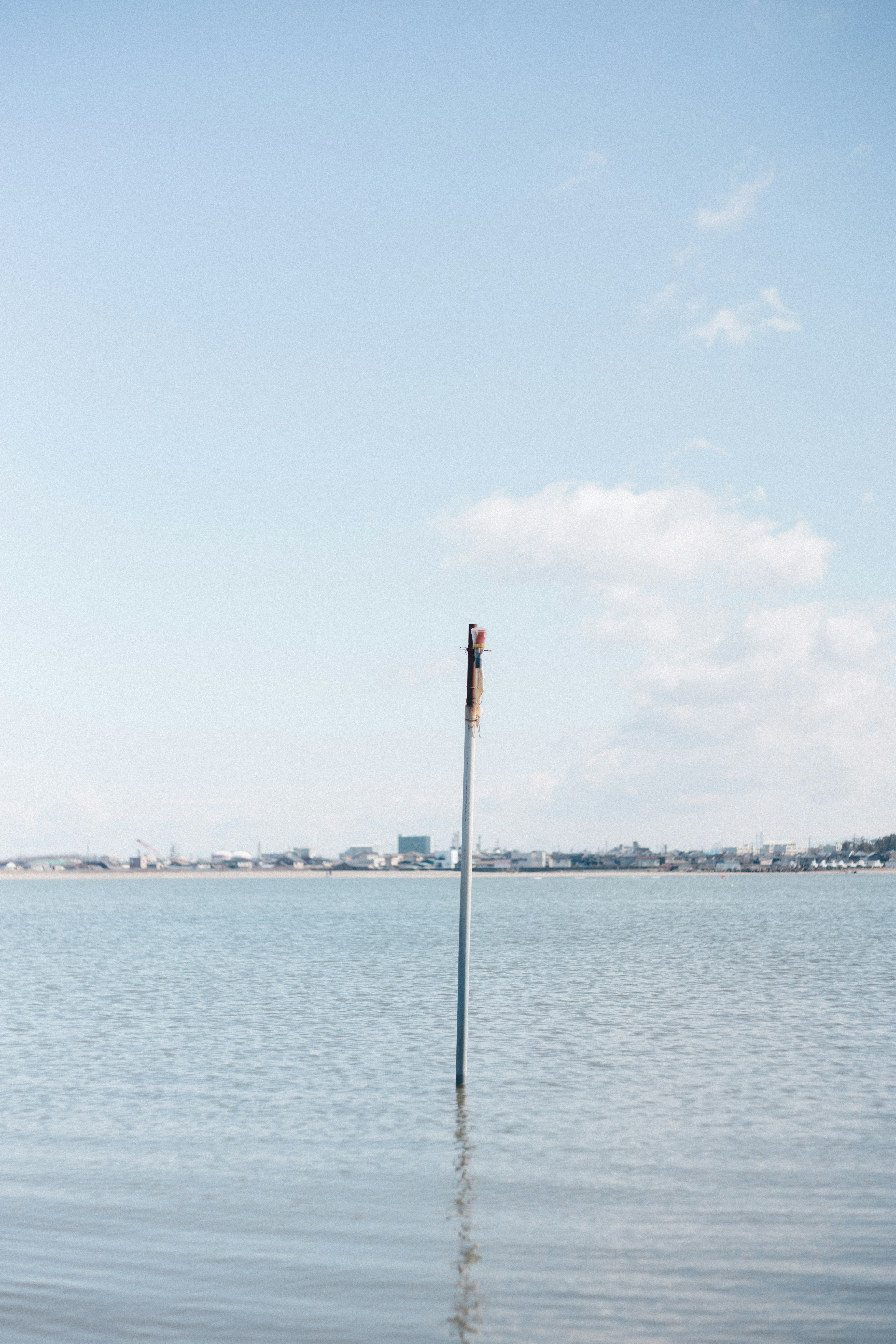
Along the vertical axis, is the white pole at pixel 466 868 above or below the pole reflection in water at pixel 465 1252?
above

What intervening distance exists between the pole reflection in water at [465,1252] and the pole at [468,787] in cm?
301

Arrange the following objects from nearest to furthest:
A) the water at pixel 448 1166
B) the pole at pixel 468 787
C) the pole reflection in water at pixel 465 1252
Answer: the pole reflection in water at pixel 465 1252 < the water at pixel 448 1166 < the pole at pixel 468 787

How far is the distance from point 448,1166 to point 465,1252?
13.8ft

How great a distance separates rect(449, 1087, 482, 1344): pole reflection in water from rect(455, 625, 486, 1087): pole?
301 cm

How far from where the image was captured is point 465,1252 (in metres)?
13.7

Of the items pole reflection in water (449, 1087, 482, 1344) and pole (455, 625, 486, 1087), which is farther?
pole (455, 625, 486, 1087)

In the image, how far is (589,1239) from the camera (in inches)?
552

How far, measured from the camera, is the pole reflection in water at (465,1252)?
37.8ft

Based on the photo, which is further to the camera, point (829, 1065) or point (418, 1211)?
point (829, 1065)

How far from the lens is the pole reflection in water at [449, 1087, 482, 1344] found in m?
11.5

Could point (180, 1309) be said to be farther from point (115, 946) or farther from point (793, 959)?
point (115, 946)

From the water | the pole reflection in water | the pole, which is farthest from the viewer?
the pole

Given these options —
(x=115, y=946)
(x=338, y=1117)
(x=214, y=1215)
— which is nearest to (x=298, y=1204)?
(x=214, y=1215)

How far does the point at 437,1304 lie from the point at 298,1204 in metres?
4.43
